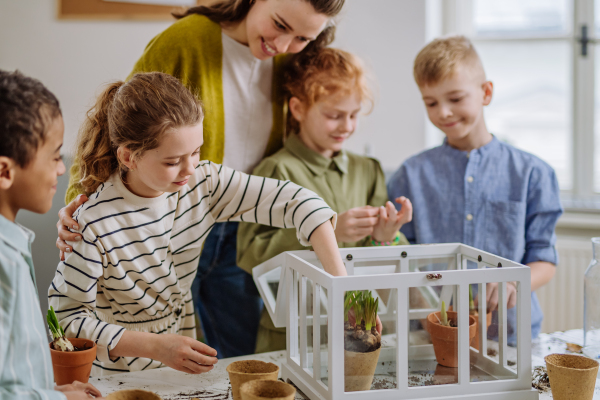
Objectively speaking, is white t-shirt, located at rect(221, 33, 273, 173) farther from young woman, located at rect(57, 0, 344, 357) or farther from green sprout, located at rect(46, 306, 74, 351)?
green sprout, located at rect(46, 306, 74, 351)

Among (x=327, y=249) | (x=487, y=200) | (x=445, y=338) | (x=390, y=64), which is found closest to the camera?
(x=445, y=338)

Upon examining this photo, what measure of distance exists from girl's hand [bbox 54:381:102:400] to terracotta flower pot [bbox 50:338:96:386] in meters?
0.03

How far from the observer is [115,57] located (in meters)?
2.24

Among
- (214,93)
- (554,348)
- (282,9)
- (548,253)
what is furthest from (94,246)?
(548,253)

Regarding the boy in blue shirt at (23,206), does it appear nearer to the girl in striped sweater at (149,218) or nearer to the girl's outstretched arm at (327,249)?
the girl in striped sweater at (149,218)

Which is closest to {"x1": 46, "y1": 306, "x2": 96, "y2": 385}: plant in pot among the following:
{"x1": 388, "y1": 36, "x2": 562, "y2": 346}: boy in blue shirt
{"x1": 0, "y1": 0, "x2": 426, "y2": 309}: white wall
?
{"x1": 0, "y1": 0, "x2": 426, "y2": 309}: white wall

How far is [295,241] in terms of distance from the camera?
1370mm

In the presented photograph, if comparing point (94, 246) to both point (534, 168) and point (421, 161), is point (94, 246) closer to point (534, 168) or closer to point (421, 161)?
point (421, 161)

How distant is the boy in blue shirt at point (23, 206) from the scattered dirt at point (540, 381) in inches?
28.9

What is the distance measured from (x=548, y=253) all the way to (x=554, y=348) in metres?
0.35

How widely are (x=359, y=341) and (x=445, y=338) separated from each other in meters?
0.15

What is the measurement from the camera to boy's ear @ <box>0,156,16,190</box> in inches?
26.7

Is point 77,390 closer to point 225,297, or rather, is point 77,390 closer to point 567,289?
point 225,297

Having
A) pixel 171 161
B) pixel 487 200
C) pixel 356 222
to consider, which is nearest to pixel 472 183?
pixel 487 200
